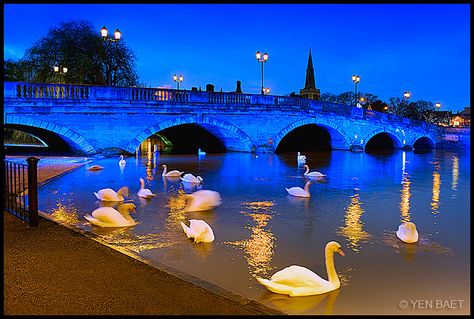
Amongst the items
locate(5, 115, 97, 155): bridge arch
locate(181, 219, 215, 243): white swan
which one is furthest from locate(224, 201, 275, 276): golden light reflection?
locate(5, 115, 97, 155): bridge arch

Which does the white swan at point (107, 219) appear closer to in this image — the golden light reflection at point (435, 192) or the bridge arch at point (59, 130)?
the golden light reflection at point (435, 192)

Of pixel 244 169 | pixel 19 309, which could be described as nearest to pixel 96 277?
pixel 19 309

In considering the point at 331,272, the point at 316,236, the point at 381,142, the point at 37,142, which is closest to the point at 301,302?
the point at 331,272

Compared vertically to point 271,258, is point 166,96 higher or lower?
higher

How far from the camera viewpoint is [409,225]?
7.56 m

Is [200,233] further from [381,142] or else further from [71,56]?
[381,142]

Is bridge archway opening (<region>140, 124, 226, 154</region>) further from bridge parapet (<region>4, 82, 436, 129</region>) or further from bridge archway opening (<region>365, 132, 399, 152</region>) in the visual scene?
bridge archway opening (<region>365, 132, 399, 152</region>)

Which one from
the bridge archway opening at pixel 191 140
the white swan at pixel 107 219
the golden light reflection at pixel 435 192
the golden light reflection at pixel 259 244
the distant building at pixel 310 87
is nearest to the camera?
the golden light reflection at pixel 259 244

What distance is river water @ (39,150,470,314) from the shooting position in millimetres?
5363

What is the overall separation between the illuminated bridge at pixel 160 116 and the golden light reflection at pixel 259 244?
16.2 meters

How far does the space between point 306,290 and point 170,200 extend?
274 inches

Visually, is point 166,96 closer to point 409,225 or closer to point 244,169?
point 244,169

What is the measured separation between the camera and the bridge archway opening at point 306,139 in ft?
134

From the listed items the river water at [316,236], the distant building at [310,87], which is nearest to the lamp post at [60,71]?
the river water at [316,236]
